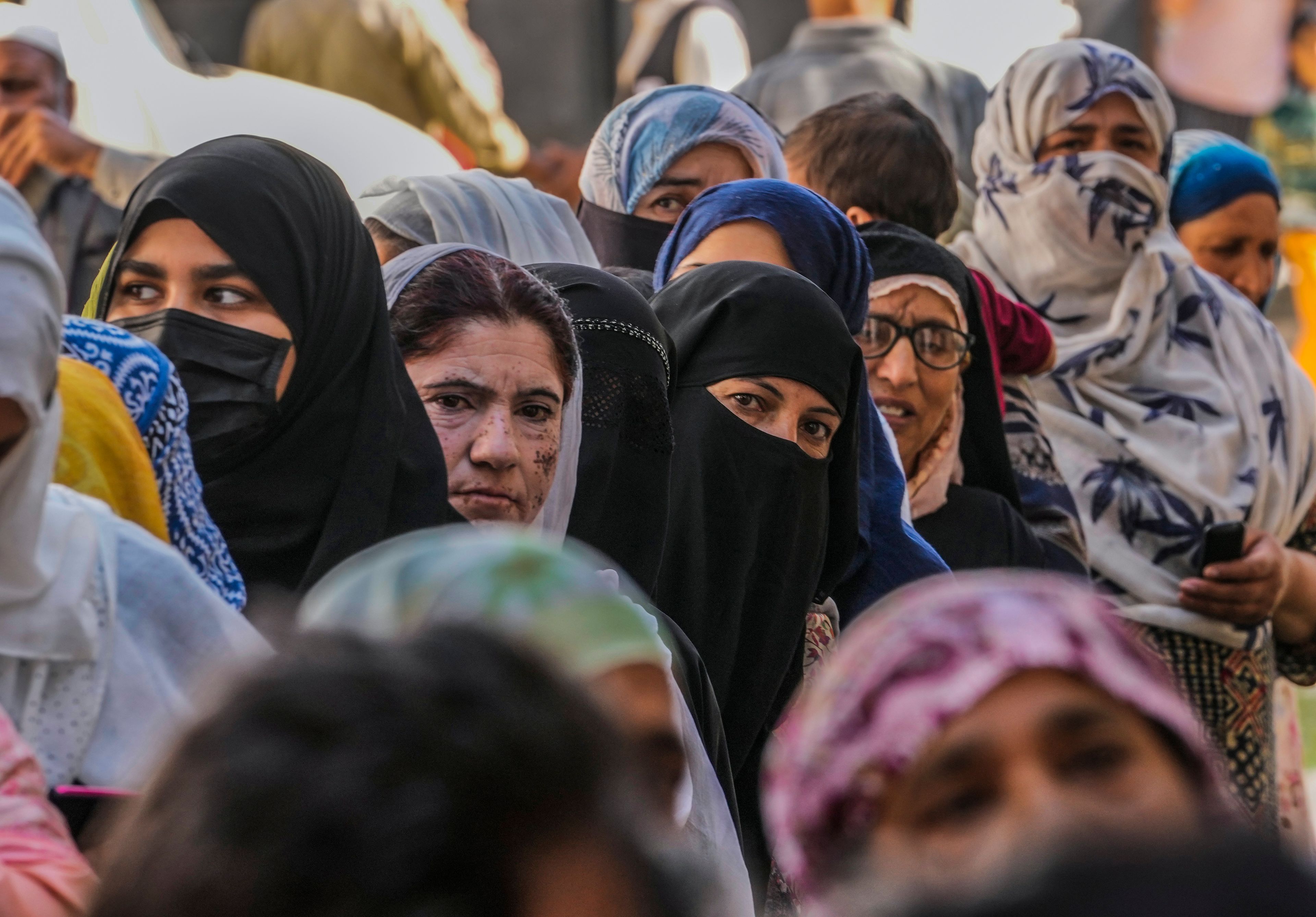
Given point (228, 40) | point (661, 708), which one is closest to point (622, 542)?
point (661, 708)

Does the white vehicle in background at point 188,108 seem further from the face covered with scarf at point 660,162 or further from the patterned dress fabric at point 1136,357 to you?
the patterned dress fabric at point 1136,357

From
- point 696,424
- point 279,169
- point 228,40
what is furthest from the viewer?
point 228,40

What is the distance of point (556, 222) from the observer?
3523mm

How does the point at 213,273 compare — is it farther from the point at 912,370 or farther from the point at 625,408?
the point at 912,370

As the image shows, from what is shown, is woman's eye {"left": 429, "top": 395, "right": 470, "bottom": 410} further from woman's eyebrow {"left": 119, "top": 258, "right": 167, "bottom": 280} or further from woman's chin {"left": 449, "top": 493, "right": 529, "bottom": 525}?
woman's eyebrow {"left": 119, "top": 258, "right": 167, "bottom": 280}

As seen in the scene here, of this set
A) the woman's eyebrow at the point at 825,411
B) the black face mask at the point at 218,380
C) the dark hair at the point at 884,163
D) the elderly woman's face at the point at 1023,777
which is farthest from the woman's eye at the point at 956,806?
the dark hair at the point at 884,163

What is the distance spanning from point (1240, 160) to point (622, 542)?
2.82m

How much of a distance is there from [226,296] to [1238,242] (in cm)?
330

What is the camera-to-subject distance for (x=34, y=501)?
5.15 feet

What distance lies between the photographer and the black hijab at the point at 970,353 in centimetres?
353

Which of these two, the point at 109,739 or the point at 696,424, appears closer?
the point at 109,739

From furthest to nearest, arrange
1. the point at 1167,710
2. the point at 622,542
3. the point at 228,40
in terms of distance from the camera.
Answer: the point at 228,40
the point at 622,542
the point at 1167,710

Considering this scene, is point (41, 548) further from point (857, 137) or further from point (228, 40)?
point (228, 40)

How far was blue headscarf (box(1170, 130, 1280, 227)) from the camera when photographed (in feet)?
15.9
